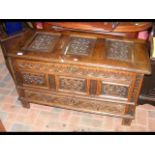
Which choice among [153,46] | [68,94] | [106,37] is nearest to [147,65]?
[153,46]

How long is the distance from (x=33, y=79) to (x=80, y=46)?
2.47 ft

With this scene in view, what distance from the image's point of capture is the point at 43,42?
2.46 meters

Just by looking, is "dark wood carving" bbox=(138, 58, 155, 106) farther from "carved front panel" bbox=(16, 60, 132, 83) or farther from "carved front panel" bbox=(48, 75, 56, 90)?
"carved front panel" bbox=(48, 75, 56, 90)

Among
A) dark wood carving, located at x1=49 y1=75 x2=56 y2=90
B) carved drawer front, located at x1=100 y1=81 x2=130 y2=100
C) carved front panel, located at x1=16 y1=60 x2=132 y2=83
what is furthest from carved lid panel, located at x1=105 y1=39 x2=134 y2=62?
dark wood carving, located at x1=49 y1=75 x2=56 y2=90

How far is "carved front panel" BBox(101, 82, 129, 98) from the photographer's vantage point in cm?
229

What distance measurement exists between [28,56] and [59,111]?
1.10m

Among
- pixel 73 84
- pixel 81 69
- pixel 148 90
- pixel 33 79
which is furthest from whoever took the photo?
pixel 148 90

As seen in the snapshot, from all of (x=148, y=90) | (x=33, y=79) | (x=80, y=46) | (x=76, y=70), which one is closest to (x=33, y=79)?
(x=33, y=79)

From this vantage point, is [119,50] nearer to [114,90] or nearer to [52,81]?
[114,90]

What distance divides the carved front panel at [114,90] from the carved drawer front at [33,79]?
30.1 inches

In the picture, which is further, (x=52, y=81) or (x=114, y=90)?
(x=52, y=81)

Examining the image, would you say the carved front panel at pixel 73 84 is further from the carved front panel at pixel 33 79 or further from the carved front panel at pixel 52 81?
the carved front panel at pixel 33 79

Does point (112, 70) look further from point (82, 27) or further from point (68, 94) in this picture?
point (82, 27)

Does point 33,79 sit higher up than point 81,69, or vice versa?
point 81,69
